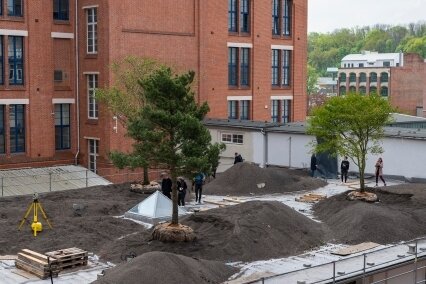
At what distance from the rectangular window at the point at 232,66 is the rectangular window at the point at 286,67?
18.2 feet

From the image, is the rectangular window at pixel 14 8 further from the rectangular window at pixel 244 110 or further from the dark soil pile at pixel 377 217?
the dark soil pile at pixel 377 217

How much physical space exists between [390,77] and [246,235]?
86878mm

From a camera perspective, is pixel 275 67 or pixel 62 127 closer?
pixel 62 127

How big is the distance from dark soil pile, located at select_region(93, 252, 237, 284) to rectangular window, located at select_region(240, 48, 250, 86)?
111ft

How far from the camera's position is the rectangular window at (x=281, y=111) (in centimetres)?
5575

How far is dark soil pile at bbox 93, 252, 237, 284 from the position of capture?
59.0 ft

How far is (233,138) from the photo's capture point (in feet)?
145

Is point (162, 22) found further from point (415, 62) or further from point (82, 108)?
point (415, 62)

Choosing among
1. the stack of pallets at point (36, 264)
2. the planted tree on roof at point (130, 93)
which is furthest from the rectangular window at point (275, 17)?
the stack of pallets at point (36, 264)

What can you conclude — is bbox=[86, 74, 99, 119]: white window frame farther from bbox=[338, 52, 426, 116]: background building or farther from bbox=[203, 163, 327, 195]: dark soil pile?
bbox=[338, 52, 426, 116]: background building

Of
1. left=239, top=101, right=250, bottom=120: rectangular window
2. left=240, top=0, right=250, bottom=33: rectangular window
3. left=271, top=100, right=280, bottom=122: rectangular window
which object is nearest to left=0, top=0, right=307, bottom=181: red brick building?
left=240, top=0, right=250, bottom=33: rectangular window

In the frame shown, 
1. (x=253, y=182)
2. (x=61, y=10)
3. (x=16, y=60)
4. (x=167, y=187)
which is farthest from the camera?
(x=61, y=10)

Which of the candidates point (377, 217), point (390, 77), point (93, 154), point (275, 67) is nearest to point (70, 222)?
point (377, 217)

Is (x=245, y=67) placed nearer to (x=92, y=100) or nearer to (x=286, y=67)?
(x=286, y=67)
